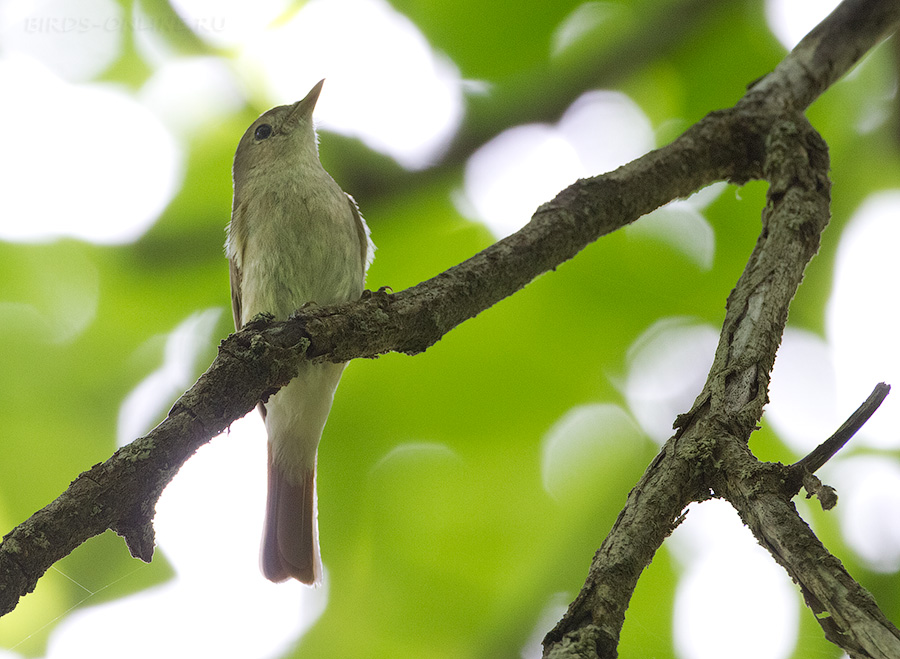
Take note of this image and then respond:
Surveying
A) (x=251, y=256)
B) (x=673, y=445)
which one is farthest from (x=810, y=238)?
(x=251, y=256)

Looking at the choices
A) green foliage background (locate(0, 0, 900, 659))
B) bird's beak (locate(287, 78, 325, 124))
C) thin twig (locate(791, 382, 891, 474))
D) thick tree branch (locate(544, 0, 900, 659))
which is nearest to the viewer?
thick tree branch (locate(544, 0, 900, 659))

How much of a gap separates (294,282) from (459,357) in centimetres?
88

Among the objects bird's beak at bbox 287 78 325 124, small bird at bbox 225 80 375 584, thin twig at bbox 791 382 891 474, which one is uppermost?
bird's beak at bbox 287 78 325 124

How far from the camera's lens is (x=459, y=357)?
3869 mm

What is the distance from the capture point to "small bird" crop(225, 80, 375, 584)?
376cm

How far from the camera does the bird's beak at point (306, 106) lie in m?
4.36

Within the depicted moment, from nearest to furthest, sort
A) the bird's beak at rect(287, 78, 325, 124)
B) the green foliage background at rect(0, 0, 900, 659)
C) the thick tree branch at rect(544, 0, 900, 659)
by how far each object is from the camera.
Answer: the thick tree branch at rect(544, 0, 900, 659) → the green foliage background at rect(0, 0, 900, 659) → the bird's beak at rect(287, 78, 325, 124)

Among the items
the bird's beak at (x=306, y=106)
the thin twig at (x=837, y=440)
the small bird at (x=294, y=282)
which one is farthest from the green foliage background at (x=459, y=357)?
the thin twig at (x=837, y=440)

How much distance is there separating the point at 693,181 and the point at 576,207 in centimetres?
56

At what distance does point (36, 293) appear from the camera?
3.86 m

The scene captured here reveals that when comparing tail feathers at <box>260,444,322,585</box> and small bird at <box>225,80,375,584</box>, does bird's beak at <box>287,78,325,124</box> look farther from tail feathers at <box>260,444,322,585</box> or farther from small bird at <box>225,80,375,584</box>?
tail feathers at <box>260,444,322,585</box>

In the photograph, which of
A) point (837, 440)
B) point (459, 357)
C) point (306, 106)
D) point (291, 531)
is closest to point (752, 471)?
point (837, 440)

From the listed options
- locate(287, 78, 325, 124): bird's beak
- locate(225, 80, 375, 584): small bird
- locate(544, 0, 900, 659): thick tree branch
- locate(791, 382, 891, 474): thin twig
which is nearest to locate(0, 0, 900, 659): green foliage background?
locate(225, 80, 375, 584): small bird

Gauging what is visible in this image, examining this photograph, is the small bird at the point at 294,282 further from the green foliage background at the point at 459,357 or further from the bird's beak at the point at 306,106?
the bird's beak at the point at 306,106
